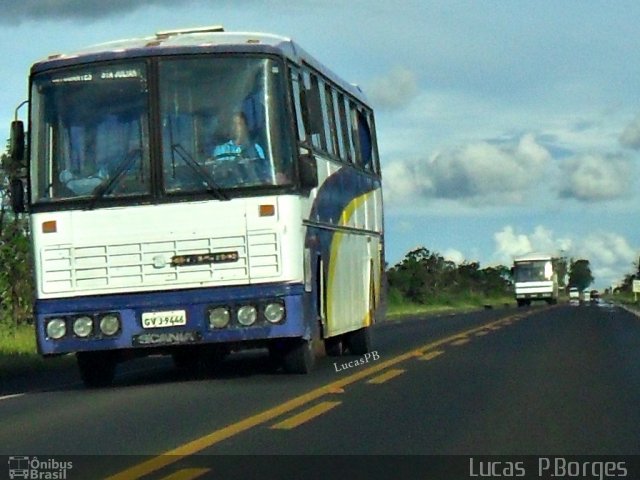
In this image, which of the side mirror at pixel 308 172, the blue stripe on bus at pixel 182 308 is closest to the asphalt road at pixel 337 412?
the blue stripe on bus at pixel 182 308

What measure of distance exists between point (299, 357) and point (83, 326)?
95.1 inches

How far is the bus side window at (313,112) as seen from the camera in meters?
15.9

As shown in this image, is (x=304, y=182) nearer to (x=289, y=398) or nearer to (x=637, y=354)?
(x=289, y=398)

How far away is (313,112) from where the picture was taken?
627 inches

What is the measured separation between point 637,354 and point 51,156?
9102mm

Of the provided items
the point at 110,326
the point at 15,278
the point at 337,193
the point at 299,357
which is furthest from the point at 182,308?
the point at 15,278

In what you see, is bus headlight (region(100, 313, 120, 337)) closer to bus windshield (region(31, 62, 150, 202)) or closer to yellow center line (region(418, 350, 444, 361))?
bus windshield (region(31, 62, 150, 202))

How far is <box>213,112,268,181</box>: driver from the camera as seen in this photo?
1506 cm

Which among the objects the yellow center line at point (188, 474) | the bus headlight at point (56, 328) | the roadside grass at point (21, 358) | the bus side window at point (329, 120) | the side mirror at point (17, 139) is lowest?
the yellow center line at point (188, 474)

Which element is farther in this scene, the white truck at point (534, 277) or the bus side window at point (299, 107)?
the white truck at point (534, 277)

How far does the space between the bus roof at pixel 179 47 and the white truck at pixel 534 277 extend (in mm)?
63336

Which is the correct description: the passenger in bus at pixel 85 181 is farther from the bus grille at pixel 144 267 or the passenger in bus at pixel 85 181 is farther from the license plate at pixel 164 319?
the license plate at pixel 164 319

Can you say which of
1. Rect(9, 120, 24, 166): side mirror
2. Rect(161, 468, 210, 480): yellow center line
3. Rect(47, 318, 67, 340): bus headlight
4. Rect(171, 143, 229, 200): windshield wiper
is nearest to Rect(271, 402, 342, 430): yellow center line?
Rect(161, 468, 210, 480): yellow center line

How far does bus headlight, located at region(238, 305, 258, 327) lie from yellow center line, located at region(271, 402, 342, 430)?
2172 mm
